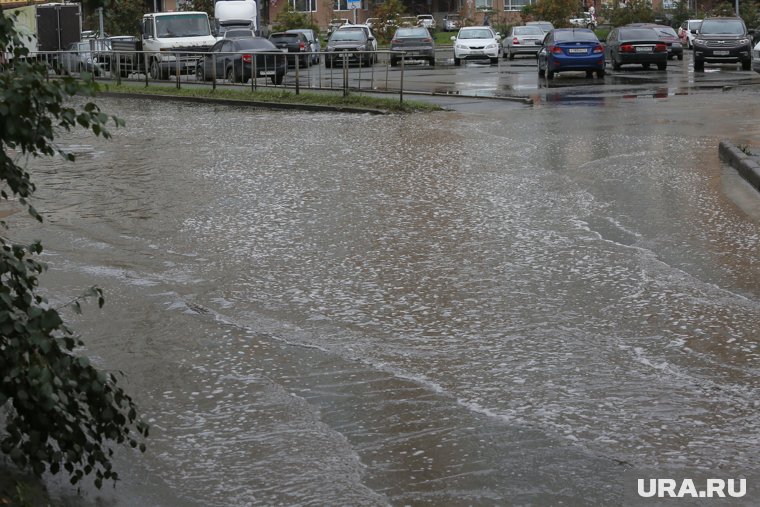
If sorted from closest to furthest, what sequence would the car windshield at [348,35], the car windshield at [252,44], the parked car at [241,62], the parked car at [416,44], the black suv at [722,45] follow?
the parked car at [241,62], the car windshield at [252,44], the black suv at [722,45], the parked car at [416,44], the car windshield at [348,35]

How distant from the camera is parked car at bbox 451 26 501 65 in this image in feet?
157

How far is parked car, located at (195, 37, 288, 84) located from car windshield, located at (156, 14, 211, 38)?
4169 millimetres

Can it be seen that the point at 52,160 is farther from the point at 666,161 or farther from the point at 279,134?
the point at 666,161

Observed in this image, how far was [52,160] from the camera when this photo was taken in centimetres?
1666

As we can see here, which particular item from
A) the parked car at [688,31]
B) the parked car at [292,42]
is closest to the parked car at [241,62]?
the parked car at [292,42]

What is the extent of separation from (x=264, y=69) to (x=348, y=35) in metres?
20.7

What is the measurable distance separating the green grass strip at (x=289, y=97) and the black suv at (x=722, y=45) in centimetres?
1603

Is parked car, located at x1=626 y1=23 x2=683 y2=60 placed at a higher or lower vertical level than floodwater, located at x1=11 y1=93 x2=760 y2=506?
higher

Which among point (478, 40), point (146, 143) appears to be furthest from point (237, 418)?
point (478, 40)

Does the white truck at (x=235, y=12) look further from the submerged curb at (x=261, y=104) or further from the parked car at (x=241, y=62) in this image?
the submerged curb at (x=261, y=104)

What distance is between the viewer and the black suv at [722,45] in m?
39.0

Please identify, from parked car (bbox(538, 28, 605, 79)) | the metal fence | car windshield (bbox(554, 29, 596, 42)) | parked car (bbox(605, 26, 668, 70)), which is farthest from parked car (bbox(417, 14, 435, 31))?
the metal fence

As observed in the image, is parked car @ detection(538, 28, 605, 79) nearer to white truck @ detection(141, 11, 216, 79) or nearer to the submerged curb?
the submerged curb

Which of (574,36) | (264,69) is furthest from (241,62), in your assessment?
(574,36)
